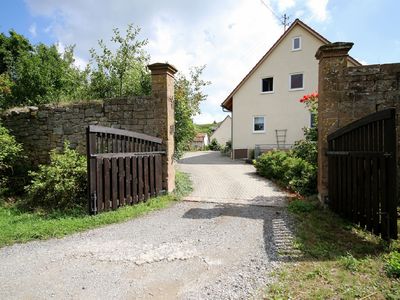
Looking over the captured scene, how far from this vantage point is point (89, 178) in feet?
16.3

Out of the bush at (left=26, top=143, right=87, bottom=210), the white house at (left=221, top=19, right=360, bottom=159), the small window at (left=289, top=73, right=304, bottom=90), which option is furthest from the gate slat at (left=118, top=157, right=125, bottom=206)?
the small window at (left=289, top=73, right=304, bottom=90)

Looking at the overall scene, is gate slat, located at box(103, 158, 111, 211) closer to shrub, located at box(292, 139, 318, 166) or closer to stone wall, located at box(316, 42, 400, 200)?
stone wall, located at box(316, 42, 400, 200)

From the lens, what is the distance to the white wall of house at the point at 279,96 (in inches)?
641

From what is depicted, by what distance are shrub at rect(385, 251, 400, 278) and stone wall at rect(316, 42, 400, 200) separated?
226 centimetres

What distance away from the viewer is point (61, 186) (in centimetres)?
574

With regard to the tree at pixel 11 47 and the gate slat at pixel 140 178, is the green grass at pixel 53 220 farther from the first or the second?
the tree at pixel 11 47

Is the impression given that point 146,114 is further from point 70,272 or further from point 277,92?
point 277,92

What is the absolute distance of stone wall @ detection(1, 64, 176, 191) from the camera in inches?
255

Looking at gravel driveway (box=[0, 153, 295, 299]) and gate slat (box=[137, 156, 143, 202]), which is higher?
gate slat (box=[137, 156, 143, 202])

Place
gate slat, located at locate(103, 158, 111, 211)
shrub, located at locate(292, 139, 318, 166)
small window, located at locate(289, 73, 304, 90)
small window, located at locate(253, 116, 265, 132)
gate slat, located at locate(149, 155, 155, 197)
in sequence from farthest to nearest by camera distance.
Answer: small window, located at locate(253, 116, 265, 132)
small window, located at locate(289, 73, 304, 90)
shrub, located at locate(292, 139, 318, 166)
gate slat, located at locate(149, 155, 155, 197)
gate slat, located at locate(103, 158, 111, 211)

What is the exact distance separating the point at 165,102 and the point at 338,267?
15.6ft

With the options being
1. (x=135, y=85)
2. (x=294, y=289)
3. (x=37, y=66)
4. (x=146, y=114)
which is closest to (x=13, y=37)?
(x=37, y=66)

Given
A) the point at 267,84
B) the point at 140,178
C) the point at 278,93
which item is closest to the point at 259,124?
the point at 278,93

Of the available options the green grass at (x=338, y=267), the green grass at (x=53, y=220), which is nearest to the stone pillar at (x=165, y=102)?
the green grass at (x=53, y=220)
